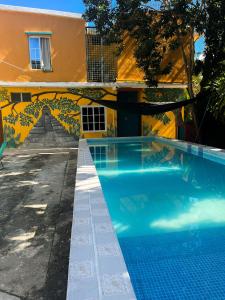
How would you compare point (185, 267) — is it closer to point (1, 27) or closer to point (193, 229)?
point (193, 229)

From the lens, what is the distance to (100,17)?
9203 mm

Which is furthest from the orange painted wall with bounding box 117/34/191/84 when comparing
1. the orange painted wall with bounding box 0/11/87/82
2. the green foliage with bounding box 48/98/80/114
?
the green foliage with bounding box 48/98/80/114

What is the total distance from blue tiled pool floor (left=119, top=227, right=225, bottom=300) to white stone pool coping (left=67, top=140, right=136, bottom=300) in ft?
1.52

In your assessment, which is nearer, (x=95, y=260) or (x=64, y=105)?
(x=95, y=260)

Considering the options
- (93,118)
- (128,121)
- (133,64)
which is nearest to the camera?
(133,64)

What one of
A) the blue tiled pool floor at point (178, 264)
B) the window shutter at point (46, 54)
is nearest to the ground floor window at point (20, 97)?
the window shutter at point (46, 54)

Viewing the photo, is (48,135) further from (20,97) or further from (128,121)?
(128,121)

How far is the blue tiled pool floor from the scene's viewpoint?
2256mm

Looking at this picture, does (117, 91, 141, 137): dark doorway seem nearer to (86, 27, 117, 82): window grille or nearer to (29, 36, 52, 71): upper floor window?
(86, 27, 117, 82): window grille

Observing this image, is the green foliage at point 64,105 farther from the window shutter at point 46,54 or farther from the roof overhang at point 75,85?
the window shutter at point 46,54

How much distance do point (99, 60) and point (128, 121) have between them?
3.14 meters

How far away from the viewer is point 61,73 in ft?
36.8

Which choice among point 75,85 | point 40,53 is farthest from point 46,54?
point 75,85

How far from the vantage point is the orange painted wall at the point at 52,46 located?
10.4 meters
